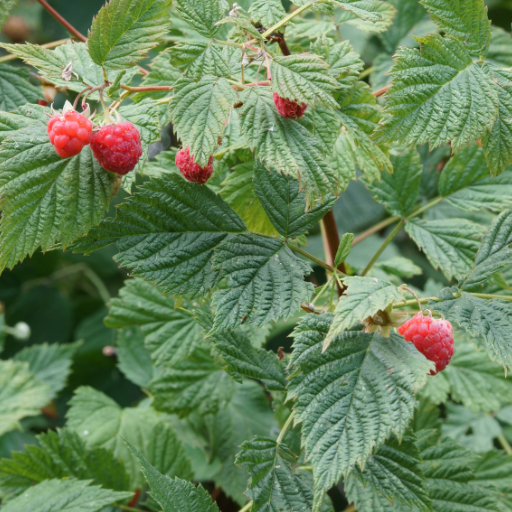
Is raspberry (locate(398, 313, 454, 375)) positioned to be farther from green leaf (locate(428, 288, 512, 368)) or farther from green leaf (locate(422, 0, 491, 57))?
green leaf (locate(422, 0, 491, 57))

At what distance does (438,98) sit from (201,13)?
1.09ft

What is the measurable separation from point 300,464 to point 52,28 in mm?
1757

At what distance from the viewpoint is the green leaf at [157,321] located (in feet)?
3.24

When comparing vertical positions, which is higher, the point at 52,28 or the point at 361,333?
the point at 52,28

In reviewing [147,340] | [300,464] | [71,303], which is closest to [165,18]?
[147,340]

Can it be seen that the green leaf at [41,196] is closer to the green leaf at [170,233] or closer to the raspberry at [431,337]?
the green leaf at [170,233]

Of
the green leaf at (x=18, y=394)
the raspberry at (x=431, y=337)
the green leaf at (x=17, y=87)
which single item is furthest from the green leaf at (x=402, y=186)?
the green leaf at (x=18, y=394)

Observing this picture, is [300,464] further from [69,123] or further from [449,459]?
[69,123]

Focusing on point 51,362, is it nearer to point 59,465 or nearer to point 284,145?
point 59,465

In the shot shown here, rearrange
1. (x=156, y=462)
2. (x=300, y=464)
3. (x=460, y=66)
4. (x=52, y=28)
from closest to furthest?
(x=460, y=66), (x=300, y=464), (x=156, y=462), (x=52, y=28)

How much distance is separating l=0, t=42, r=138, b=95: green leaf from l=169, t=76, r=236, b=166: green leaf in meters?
0.15

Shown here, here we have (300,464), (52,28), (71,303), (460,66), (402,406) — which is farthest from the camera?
(71,303)

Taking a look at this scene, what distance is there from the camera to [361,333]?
65 centimetres

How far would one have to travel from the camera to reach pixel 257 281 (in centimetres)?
65
